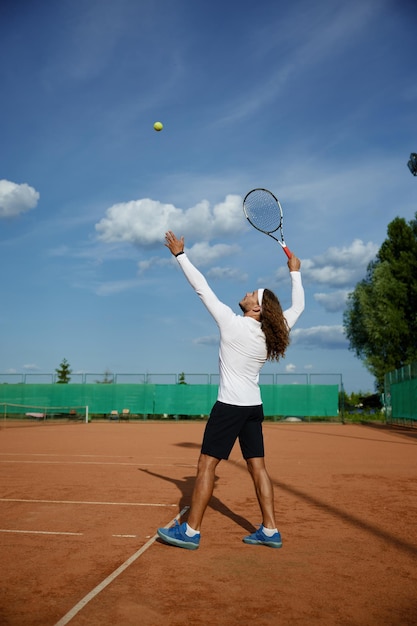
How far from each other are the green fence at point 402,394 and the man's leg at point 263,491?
19071mm

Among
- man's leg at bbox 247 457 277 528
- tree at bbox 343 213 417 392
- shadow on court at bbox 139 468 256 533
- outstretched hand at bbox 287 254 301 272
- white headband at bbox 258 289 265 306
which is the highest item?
tree at bbox 343 213 417 392

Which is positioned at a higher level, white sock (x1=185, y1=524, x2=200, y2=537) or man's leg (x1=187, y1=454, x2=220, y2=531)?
man's leg (x1=187, y1=454, x2=220, y2=531)

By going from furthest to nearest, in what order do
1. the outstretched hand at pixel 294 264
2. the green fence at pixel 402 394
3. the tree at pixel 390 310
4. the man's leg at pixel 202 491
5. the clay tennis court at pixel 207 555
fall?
the tree at pixel 390 310
the green fence at pixel 402 394
the outstretched hand at pixel 294 264
the man's leg at pixel 202 491
the clay tennis court at pixel 207 555

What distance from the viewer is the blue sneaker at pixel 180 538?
14.2 feet

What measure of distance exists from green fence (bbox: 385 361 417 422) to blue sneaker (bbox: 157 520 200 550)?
1941 cm

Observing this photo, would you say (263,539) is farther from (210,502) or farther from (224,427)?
(210,502)

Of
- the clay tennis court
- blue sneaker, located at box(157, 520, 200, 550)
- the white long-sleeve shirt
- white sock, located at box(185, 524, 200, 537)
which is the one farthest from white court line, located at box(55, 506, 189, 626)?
the white long-sleeve shirt

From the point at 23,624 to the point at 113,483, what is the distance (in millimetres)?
5089

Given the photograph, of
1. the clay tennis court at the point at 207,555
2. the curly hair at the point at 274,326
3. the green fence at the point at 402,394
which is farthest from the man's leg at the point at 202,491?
the green fence at the point at 402,394

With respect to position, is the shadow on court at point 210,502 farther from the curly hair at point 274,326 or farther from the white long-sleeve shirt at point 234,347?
the curly hair at point 274,326

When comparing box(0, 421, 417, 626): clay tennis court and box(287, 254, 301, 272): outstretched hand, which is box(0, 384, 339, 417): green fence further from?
box(287, 254, 301, 272): outstretched hand

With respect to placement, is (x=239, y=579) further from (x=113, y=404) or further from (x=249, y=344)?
(x=113, y=404)

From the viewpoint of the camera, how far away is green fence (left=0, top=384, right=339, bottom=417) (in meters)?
32.8

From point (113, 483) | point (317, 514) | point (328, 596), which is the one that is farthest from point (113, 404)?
point (328, 596)
